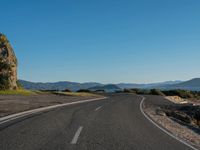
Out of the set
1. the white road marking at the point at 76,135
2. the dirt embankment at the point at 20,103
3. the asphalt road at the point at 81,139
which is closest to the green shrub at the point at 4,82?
the dirt embankment at the point at 20,103

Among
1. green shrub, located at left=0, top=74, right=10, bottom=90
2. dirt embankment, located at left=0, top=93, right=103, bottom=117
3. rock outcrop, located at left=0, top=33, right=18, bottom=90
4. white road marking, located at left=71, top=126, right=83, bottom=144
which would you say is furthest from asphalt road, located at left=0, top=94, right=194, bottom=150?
rock outcrop, located at left=0, top=33, right=18, bottom=90

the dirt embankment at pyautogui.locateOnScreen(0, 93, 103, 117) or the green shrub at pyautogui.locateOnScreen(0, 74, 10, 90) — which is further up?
the green shrub at pyautogui.locateOnScreen(0, 74, 10, 90)

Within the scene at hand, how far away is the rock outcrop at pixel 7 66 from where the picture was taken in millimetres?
47594

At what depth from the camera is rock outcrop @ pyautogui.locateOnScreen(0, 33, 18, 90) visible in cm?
4759

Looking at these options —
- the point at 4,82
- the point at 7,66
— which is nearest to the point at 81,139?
the point at 4,82

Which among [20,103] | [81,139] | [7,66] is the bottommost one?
[81,139]

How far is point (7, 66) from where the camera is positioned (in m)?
49.2

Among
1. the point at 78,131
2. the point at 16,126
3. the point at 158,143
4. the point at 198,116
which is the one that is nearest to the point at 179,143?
the point at 158,143

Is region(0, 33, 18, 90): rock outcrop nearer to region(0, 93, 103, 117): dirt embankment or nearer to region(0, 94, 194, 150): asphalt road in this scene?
region(0, 93, 103, 117): dirt embankment

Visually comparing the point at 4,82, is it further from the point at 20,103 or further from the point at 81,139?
the point at 81,139

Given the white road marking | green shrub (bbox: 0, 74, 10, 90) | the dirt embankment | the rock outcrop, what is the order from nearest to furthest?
the white road marking
the dirt embankment
green shrub (bbox: 0, 74, 10, 90)
the rock outcrop

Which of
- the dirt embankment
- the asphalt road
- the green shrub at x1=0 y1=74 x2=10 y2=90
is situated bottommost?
the asphalt road

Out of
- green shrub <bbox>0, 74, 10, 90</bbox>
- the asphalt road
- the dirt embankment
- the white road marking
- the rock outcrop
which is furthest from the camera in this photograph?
the rock outcrop

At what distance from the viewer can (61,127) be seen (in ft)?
42.5
